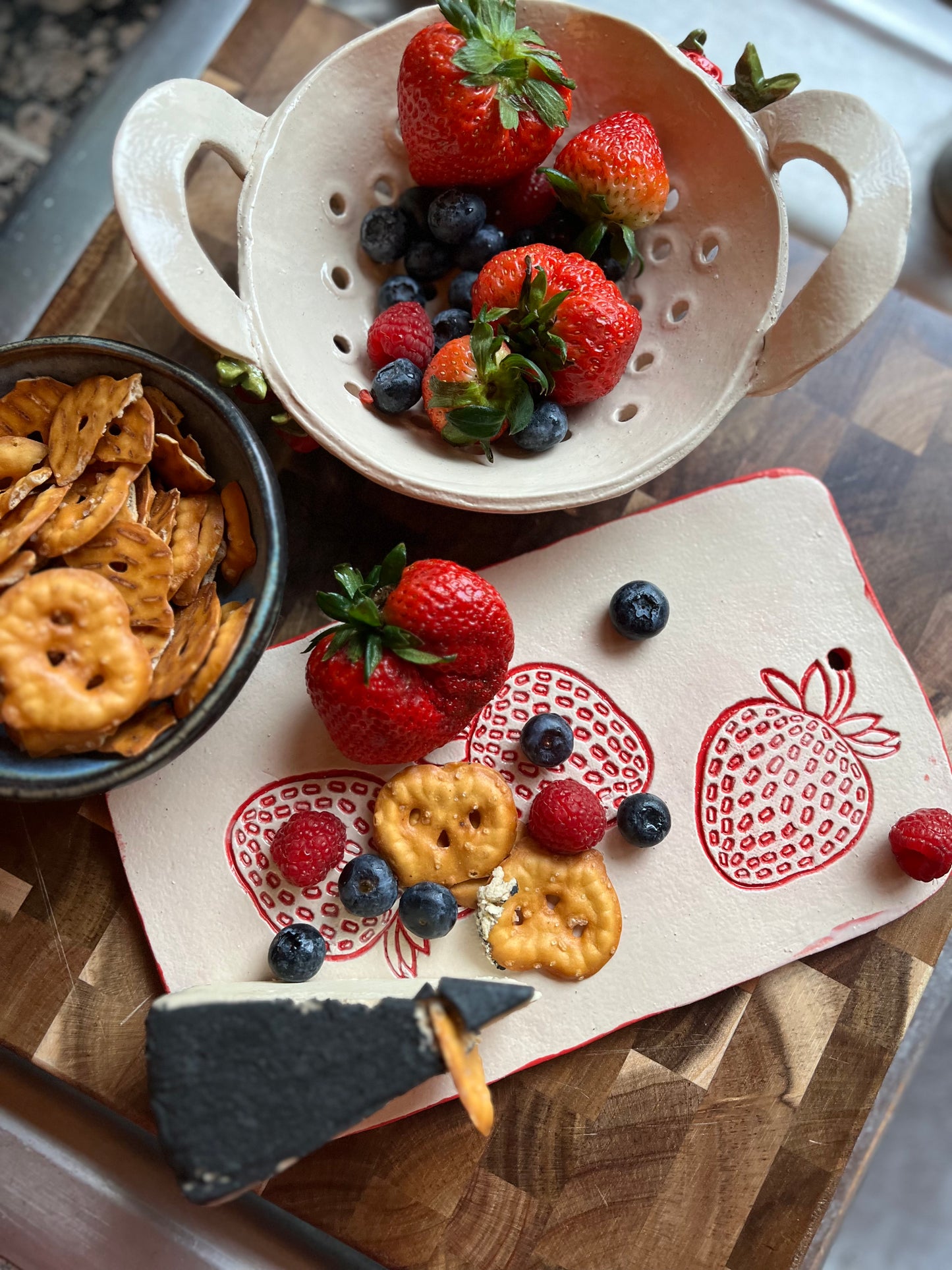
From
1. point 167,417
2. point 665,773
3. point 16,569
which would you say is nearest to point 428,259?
point 167,417

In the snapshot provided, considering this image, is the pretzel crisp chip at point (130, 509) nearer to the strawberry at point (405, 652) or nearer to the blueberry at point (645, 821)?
the strawberry at point (405, 652)

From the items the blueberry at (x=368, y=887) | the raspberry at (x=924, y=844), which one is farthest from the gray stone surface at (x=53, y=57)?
the raspberry at (x=924, y=844)

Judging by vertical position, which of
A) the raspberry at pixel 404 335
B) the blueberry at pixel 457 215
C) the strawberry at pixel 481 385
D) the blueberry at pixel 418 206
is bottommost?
the raspberry at pixel 404 335

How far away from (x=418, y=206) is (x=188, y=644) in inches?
24.3

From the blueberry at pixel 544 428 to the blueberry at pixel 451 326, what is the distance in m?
A: 0.14

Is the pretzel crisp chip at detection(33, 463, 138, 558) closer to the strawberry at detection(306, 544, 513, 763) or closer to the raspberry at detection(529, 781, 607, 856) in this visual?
the strawberry at detection(306, 544, 513, 763)

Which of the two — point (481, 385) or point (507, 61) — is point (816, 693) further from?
point (507, 61)

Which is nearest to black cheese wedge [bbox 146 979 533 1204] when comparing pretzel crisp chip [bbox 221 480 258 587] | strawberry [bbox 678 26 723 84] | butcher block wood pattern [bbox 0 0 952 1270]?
butcher block wood pattern [bbox 0 0 952 1270]

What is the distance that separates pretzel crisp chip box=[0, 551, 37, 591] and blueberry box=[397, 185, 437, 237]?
0.61 m

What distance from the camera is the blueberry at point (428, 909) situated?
1108mm

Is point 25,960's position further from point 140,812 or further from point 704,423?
point 704,423

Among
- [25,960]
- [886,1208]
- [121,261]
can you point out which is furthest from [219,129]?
[886,1208]

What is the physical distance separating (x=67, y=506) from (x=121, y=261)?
0.46 meters

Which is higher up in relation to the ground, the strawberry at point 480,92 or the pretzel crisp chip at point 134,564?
the strawberry at point 480,92
